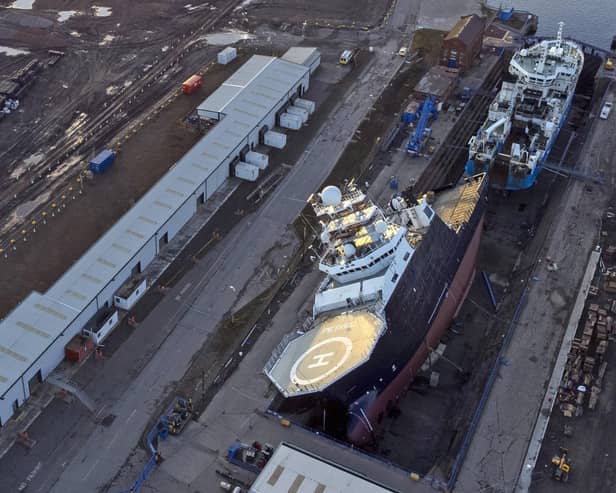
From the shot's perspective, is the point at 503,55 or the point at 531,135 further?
the point at 503,55

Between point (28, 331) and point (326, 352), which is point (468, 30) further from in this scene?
point (28, 331)

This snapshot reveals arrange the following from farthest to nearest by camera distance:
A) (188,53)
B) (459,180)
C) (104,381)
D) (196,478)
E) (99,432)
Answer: (188,53) < (459,180) < (104,381) < (99,432) < (196,478)

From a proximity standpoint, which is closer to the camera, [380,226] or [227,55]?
[380,226]

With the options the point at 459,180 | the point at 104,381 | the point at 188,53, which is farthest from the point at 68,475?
the point at 188,53

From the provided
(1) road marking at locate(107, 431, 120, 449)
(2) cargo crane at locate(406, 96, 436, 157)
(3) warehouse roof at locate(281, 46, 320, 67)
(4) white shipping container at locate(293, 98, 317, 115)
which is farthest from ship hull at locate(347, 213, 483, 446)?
(3) warehouse roof at locate(281, 46, 320, 67)

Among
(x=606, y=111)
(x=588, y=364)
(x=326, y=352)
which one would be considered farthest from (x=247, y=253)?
(x=606, y=111)

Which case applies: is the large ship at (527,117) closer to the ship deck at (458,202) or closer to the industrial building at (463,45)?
the ship deck at (458,202)

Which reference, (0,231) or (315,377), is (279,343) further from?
(0,231)
